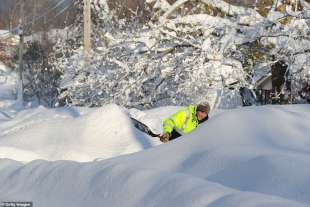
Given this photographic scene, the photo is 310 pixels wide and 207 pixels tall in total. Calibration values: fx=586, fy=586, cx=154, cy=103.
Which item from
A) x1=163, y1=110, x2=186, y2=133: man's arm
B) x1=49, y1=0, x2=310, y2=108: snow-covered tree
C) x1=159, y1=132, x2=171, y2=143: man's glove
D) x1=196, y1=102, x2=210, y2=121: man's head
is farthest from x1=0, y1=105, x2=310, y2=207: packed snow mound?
x1=49, y1=0, x2=310, y2=108: snow-covered tree

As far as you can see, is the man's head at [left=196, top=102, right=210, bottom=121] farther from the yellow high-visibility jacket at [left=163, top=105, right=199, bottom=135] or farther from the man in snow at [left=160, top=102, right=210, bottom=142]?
the yellow high-visibility jacket at [left=163, top=105, right=199, bottom=135]

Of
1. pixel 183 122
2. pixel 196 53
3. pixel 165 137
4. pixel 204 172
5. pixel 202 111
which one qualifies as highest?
pixel 196 53

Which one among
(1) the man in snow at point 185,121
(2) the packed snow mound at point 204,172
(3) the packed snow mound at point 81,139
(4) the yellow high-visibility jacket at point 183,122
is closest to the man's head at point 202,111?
(1) the man in snow at point 185,121

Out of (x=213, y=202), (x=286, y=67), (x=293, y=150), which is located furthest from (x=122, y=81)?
(x=213, y=202)

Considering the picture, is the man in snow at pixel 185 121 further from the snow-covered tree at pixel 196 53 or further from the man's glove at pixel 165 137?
the snow-covered tree at pixel 196 53

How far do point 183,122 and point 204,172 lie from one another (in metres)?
3.88

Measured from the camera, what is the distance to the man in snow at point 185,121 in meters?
7.57

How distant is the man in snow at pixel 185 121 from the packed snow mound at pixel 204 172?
2.11 m

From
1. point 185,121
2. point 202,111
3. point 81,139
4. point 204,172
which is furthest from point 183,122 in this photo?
point 204,172

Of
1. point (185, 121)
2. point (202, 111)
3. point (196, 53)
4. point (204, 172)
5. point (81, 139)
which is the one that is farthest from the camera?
point (196, 53)

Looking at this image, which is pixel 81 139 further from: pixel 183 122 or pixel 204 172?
pixel 204 172

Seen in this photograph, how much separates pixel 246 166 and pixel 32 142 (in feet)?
17.3

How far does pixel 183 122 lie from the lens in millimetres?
7840

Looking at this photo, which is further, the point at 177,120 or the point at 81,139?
the point at 81,139
